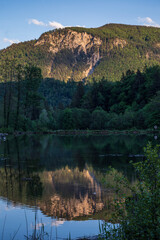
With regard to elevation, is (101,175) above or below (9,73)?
below

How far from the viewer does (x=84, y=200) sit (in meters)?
10.3

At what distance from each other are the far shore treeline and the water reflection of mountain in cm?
4689

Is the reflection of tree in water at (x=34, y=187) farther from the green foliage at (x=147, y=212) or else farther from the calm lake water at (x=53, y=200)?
the green foliage at (x=147, y=212)

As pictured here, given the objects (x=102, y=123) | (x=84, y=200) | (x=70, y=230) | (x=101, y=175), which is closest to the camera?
(x=70, y=230)

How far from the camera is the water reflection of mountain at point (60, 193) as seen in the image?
9328 millimetres

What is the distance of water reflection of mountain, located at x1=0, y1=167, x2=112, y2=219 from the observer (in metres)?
9.33

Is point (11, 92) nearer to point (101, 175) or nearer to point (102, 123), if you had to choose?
point (102, 123)

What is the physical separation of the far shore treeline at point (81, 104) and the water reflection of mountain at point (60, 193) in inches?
1846

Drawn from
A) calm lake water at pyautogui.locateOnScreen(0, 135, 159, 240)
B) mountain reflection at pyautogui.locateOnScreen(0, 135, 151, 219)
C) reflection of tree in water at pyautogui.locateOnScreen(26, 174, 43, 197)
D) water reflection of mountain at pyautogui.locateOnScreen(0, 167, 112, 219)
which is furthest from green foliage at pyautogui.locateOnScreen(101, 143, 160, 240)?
reflection of tree in water at pyautogui.locateOnScreen(26, 174, 43, 197)

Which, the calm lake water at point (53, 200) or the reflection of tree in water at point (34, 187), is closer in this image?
the calm lake water at point (53, 200)

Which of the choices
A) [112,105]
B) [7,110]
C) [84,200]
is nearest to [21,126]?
[7,110]

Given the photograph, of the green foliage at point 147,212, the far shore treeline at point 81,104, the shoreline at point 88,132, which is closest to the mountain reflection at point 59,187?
the green foliage at point 147,212

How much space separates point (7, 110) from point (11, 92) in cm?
420

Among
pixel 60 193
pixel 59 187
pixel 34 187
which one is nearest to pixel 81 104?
pixel 59 187
